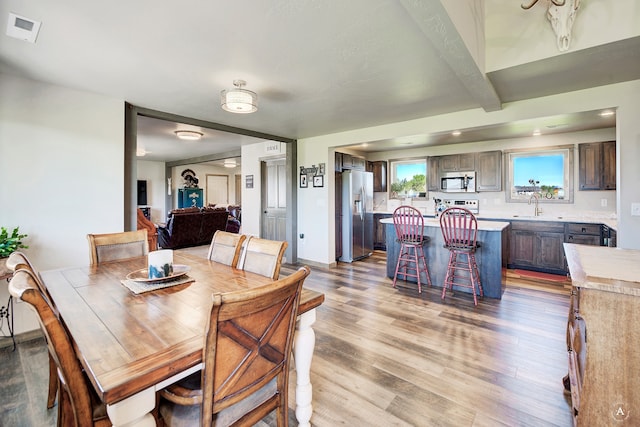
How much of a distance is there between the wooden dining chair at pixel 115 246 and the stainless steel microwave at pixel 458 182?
5158mm

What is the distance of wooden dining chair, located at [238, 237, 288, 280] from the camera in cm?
178

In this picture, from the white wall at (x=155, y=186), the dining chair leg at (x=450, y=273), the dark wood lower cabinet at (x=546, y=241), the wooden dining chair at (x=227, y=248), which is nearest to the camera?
the wooden dining chair at (x=227, y=248)

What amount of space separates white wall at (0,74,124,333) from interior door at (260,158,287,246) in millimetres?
3003

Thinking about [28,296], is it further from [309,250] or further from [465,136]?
[465,136]

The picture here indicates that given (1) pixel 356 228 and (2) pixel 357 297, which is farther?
(1) pixel 356 228

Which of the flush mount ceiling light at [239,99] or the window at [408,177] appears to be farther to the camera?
the window at [408,177]

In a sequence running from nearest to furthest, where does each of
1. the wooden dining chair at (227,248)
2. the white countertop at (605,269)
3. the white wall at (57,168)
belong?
1. the white countertop at (605,269)
2. the wooden dining chair at (227,248)
3. the white wall at (57,168)

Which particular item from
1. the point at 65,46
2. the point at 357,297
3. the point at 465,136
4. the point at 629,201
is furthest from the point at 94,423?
the point at 465,136

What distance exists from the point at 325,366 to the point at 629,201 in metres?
3.04

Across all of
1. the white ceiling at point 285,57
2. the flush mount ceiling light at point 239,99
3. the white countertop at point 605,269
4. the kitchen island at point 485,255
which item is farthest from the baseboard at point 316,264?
the white countertop at point 605,269

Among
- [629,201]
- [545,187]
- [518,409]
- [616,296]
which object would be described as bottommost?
[518,409]

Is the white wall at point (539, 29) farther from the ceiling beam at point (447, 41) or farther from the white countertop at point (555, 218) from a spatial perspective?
the white countertop at point (555, 218)

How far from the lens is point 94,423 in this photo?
0.99 m

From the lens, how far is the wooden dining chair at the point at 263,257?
178 cm
